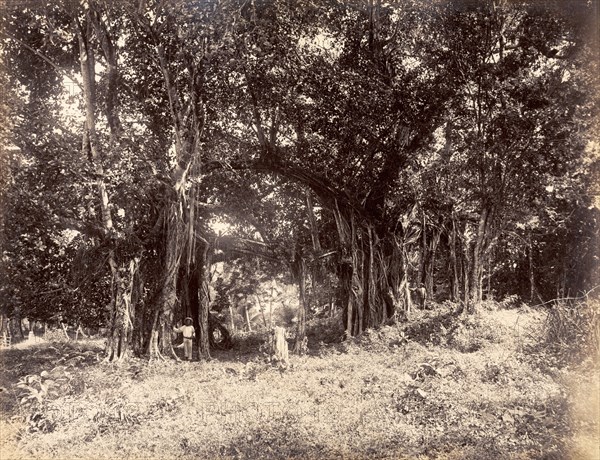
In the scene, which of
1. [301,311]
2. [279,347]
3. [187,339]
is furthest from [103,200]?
[301,311]

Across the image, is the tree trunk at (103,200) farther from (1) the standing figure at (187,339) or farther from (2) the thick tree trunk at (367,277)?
(2) the thick tree trunk at (367,277)

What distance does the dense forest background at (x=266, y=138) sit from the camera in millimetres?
9719

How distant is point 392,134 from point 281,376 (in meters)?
6.75

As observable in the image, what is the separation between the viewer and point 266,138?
487 inches

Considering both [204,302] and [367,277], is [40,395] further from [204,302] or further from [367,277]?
[367,277]

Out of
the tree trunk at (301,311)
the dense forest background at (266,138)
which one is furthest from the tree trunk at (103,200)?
the tree trunk at (301,311)

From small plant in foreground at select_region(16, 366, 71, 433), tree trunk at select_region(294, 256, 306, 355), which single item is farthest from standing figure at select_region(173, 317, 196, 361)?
small plant in foreground at select_region(16, 366, 71, 433)

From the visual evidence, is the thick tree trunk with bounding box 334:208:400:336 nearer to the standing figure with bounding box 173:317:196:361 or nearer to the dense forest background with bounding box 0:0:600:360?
the dense forest background with bounding box 0:0:600:360

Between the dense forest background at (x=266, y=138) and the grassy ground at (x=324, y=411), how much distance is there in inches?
113

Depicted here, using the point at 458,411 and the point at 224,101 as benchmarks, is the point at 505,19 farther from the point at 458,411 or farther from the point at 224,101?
the point at 458,411

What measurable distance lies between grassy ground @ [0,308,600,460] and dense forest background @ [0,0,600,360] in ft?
9.41

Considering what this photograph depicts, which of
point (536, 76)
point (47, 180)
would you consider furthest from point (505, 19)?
point (47, 180)

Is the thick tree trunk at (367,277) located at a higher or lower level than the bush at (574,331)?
higher

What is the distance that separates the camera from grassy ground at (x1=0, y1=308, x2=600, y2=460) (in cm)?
546
